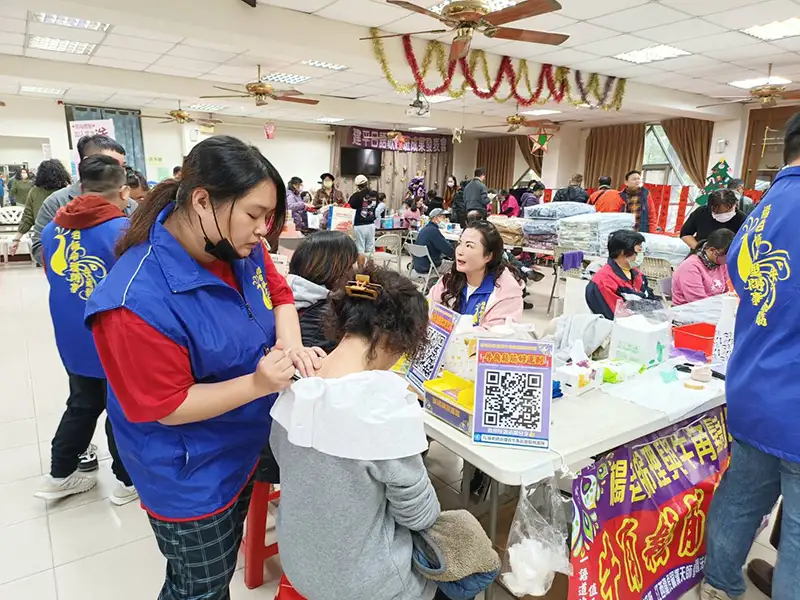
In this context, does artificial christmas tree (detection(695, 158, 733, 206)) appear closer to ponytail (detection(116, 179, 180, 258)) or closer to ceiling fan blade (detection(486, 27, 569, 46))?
ceiling fan blade (detection(486, 27, 569, 46))

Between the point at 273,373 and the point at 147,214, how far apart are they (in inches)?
17.7

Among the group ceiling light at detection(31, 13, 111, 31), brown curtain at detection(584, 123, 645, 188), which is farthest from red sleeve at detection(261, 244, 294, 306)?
brown curtain at detection(584, 123, 645, 188)

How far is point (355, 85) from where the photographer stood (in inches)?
309

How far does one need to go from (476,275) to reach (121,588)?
6.36ft

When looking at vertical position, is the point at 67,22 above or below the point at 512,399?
above

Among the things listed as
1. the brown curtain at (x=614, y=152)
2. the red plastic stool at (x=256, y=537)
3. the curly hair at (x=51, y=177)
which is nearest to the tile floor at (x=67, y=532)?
the red plastic stool at (x=256, y=537)

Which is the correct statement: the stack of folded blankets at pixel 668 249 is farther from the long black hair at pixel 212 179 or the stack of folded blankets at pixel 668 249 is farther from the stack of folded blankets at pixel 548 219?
the long black hair at pixel 212 179

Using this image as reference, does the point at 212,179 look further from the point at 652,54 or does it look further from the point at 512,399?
the point at 652,54

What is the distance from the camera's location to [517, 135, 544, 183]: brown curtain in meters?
12.9

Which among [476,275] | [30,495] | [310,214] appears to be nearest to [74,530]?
[30,495]

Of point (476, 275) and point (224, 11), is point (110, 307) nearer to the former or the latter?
point (476, 275)

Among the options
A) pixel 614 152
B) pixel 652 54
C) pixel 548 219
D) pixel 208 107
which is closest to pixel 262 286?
pixel 548 219

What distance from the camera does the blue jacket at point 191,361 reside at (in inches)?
37.6

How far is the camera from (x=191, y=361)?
1005 millimetres
